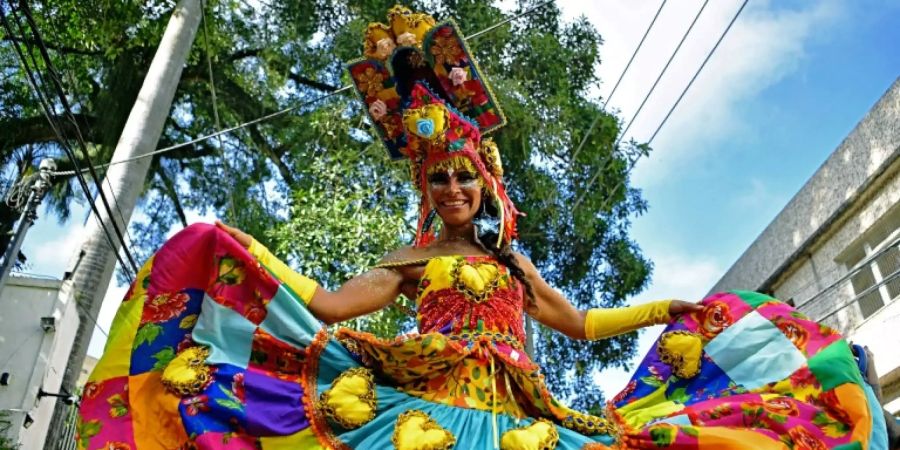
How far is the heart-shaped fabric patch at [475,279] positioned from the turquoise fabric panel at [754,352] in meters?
0.83

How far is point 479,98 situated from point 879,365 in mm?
6863

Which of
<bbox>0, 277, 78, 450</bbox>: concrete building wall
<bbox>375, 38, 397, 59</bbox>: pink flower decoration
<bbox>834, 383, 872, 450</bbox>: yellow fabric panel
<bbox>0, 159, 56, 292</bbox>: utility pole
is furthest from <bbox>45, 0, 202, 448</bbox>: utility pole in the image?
<bbox>834, 383, 872, 450</bbox>: yellow fabric panel

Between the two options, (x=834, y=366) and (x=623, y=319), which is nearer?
(x=834, y=366)

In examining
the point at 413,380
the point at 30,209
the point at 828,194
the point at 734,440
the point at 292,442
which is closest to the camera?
→ the point at 734,440

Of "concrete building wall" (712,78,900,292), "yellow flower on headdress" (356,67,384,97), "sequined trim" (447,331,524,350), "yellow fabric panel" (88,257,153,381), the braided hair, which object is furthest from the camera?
"concrete building wall" (712,78,900,292)

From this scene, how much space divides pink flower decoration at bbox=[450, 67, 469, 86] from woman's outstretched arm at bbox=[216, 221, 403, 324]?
89cm

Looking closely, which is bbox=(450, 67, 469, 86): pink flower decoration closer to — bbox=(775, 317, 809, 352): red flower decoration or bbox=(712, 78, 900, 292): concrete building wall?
bbox=(775, 317, 809, 352): red flower decoration

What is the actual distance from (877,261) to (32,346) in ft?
27.7

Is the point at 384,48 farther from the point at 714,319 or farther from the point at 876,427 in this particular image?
the point at 876,427

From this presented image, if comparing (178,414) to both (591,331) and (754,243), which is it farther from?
(754,243)

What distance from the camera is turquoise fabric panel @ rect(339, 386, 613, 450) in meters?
2.89

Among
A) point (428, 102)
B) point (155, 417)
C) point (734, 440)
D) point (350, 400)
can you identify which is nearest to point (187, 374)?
point (155, 417)

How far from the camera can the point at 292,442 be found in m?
2.89

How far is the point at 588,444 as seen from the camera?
9.66 feet
